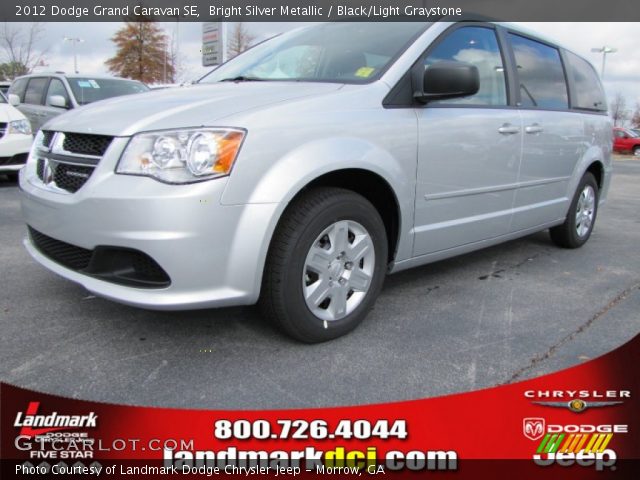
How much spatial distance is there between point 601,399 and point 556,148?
102 inches

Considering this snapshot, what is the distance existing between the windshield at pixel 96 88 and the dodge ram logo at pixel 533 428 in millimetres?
7813

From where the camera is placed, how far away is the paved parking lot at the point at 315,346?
2.24 meters

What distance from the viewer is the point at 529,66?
396 cm

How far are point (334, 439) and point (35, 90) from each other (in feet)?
30.3

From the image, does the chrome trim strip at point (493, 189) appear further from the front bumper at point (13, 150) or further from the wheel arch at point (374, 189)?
the front bumper at point (13, 150)

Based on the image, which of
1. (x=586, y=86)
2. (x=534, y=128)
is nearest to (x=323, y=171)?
(x=534, y=128)

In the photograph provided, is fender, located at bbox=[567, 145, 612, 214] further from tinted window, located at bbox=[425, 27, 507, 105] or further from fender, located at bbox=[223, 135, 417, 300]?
fender, located at bbox=[223, 135, 417, 300]

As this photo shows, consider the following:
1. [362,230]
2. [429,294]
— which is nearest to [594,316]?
[429,294]

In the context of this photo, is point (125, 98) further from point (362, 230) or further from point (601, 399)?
point (601, 399)

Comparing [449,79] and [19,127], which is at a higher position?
[449,79]

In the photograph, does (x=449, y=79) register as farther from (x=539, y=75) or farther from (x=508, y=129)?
(x=539, y=75)

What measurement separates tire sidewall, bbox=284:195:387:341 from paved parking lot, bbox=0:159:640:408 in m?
0.10

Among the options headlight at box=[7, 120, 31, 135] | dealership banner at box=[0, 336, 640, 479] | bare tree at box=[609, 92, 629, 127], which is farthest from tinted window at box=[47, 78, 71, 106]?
bare tree at box=[609, 92, 629, 127]

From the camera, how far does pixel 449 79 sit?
2748mm
